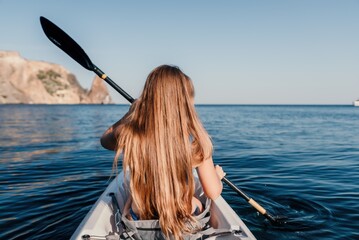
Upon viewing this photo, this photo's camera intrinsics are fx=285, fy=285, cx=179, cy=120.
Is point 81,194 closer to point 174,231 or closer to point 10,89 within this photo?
point 174,231

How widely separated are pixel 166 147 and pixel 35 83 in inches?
5099

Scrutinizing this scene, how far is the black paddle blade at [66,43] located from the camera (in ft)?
15.2

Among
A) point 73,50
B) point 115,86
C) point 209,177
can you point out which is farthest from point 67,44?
point 209,177

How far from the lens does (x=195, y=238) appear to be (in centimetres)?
266

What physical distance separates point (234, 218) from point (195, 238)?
30.2 inches

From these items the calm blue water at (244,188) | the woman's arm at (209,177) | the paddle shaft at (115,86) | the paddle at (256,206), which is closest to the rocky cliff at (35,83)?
the calm blue water at (244,188)

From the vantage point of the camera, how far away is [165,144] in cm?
241

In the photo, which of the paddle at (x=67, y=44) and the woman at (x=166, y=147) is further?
the paddle at (x=67, y=44)

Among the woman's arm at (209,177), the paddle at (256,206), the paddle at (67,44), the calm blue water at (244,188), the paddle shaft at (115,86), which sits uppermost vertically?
the paddle at (67,44)

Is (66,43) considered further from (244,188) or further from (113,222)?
(244,188)

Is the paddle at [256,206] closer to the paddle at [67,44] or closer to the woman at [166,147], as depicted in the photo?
the woman at [166,147]

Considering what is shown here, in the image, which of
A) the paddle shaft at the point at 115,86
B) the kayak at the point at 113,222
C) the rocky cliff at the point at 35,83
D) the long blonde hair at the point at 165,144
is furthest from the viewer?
the rocky cliff at the point at 35,83

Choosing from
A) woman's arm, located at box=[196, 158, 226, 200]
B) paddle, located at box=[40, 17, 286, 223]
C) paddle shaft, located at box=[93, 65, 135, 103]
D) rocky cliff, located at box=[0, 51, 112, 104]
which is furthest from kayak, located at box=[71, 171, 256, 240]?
rocky cliff, located at box=[0, 51, 112, 104]

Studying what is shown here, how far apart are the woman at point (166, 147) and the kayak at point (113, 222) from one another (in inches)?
23.8
